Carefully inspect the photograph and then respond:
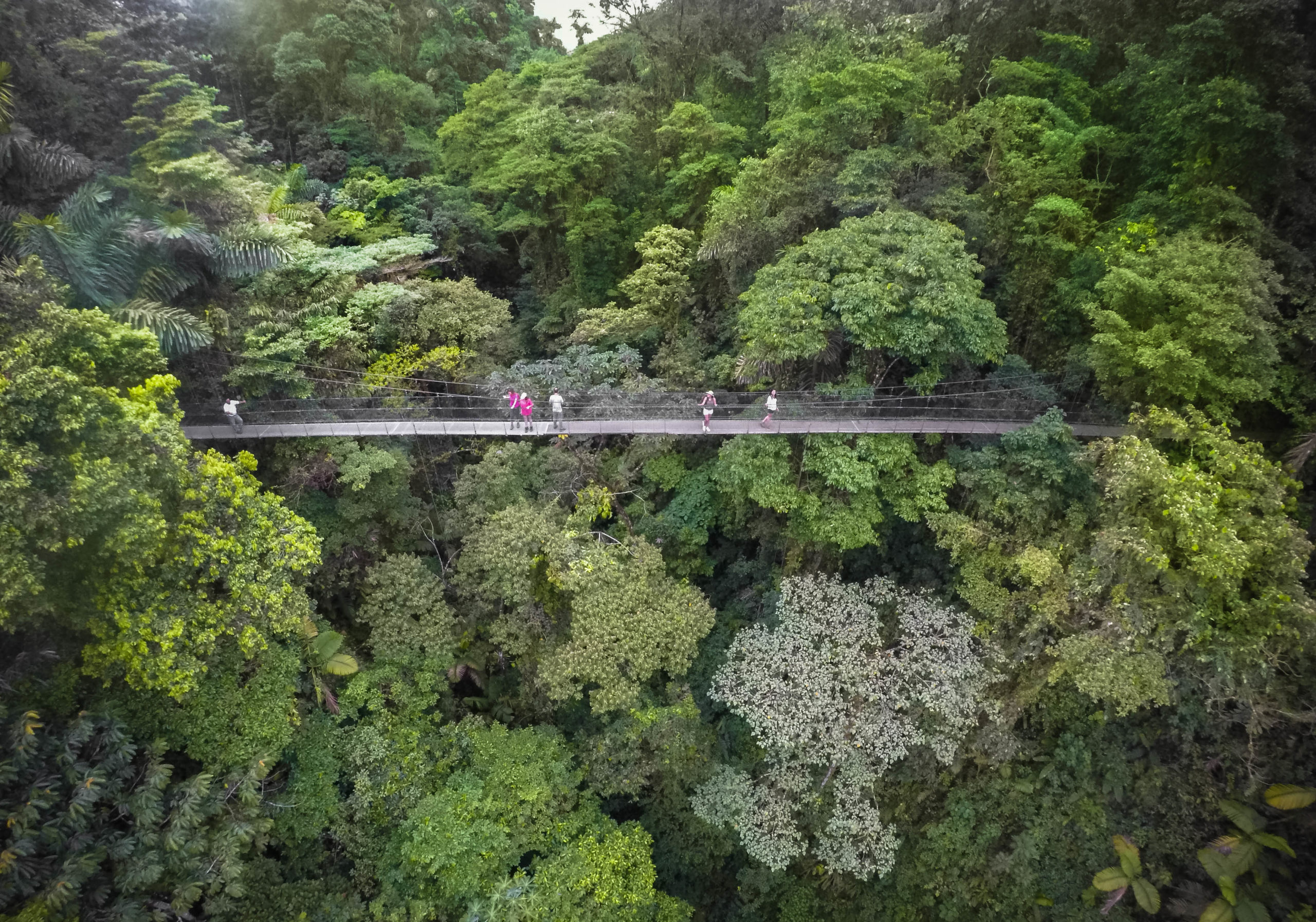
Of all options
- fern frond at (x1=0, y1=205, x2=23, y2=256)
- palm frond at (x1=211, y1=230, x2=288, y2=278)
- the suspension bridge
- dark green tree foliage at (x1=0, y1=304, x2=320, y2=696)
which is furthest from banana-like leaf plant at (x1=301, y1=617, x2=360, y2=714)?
fern frond at (x1=0, y1=205, x2=23, y2=256)

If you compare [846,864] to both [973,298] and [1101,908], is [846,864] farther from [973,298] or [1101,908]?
[973,298]

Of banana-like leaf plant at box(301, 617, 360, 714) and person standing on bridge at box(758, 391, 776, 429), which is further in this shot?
person standing on bridge at box(758, 391, 776, 429)

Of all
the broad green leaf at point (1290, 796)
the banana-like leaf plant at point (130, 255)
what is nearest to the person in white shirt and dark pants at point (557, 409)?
the banana-like leaf plant at point (130, 255)

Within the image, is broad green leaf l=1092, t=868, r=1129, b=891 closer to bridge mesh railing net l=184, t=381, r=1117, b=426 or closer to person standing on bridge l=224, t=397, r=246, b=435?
bridge mesh railing net l=184, t=381, r=1117, b=426

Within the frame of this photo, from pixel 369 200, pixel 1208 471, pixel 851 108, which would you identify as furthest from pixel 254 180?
pixel 1208 471

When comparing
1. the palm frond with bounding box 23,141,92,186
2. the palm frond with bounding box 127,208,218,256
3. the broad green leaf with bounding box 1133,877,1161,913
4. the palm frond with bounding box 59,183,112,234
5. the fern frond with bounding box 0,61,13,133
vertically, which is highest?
the fern frond with bounding box 0,61,13,133

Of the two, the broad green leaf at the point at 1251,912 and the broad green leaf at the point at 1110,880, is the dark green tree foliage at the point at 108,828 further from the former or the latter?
the broad green leaf at the point at 1251,912

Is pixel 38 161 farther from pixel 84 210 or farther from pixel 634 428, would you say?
pixel 634 428

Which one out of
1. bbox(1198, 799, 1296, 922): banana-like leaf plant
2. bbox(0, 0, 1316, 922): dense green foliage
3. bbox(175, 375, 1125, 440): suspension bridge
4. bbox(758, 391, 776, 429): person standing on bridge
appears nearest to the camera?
bbox(0, 0, 1316, 922): dense green foliage
